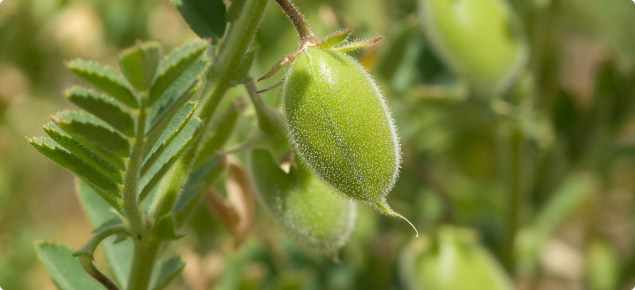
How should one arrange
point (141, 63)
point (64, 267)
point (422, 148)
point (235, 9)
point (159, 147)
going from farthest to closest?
point (422, 148) < point (64, 267) < point (235, 9) < point (159, 147) < point (141, 63)

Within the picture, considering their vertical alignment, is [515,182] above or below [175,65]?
below

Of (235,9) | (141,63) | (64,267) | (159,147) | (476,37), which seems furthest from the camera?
(476,37)

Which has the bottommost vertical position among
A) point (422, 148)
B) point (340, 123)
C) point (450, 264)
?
point (450, 264)

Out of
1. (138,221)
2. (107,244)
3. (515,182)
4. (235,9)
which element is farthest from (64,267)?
(515,182)

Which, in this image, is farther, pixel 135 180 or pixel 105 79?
pixel 135 180

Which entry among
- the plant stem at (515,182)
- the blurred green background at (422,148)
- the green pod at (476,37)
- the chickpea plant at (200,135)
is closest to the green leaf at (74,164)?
the chickpea plant at (200,135)

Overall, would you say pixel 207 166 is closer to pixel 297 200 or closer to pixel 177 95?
pixel 297 200

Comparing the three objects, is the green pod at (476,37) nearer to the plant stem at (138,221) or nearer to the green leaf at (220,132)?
the green leaf at (220,132)
